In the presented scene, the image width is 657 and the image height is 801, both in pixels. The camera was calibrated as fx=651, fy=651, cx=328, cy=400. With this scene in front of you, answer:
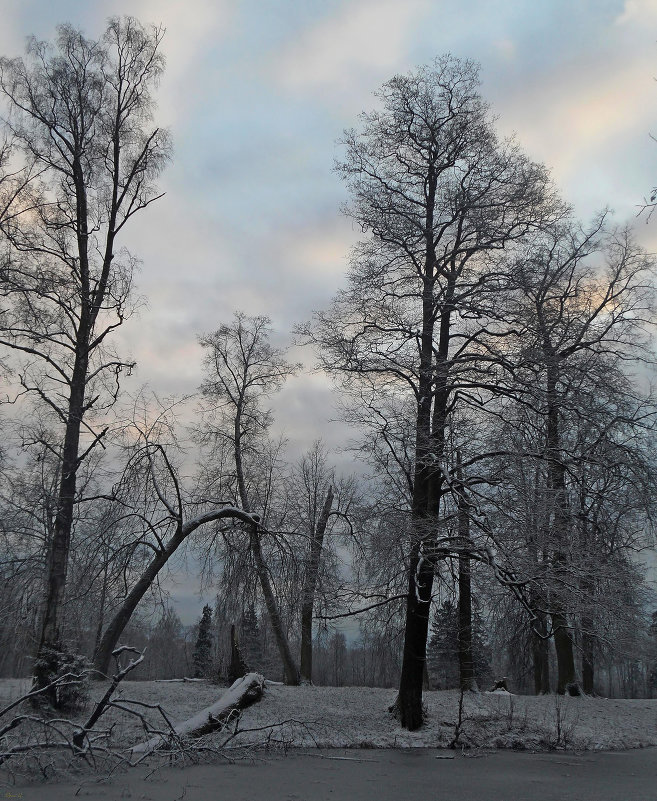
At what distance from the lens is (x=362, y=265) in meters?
13.5

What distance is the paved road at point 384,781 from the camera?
21.0ft

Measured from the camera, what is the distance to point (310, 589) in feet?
47.0

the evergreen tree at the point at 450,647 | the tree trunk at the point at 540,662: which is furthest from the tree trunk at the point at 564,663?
the tree trunk at the point at 540,662

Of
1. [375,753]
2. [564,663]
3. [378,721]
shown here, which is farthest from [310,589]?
[564,663]

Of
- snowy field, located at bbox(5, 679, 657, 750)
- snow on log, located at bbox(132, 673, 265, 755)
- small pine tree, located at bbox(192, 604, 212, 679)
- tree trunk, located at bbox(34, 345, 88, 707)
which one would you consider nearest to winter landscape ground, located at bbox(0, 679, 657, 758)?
snowy field, located at bbox(5, 679, 657, 750)

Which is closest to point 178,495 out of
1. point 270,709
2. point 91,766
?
point 270,709

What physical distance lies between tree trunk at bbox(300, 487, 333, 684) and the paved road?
4400 millimetres

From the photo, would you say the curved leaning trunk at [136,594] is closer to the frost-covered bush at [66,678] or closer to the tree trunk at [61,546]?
the tree trunk at [61,546]

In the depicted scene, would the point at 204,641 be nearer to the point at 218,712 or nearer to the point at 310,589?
the point at 310,589

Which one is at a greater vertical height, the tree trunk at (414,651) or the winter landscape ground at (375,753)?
the tree trunk at (414,651)

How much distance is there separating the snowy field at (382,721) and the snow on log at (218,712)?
250 millimetres

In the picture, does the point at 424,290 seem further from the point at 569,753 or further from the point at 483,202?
the point at 569,753

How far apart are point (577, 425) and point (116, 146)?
1172 cm

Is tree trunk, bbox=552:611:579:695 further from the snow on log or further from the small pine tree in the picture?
the small pine tree
